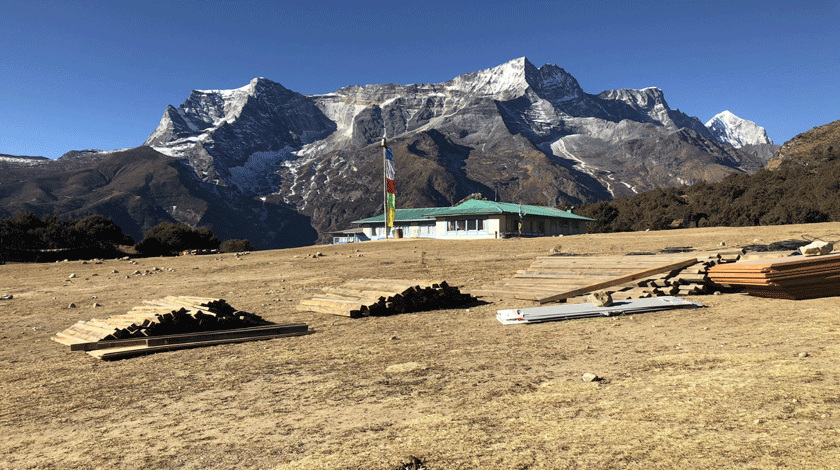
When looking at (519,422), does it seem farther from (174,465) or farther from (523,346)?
(523,346)

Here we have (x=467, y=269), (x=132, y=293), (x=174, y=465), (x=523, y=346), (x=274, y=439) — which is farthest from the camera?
(x=467, y=269)

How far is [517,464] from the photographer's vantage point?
4.01 metres

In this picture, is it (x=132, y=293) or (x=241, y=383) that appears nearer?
(x=241, y=383)

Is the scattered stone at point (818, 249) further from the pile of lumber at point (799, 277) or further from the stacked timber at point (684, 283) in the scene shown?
the stacked timber at point (684, 283)

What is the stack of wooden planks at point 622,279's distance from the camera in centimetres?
1275

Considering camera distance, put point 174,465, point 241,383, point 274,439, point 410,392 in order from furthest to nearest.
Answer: point 241,383 < point 410,392 < point 274,439 < point 174,465

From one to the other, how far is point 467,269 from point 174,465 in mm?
17147

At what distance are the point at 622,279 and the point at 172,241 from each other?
154 feet

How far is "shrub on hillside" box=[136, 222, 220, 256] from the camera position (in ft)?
155

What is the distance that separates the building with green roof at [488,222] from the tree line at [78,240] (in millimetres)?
20193

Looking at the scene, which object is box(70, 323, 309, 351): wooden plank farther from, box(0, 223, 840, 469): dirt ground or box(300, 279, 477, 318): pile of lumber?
box(300, 279, 477, 318): pile of lumber

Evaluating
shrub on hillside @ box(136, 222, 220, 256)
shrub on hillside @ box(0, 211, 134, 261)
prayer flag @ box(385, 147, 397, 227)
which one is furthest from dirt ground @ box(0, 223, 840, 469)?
shrub on hillside @ box(136, 222, 220, 256)

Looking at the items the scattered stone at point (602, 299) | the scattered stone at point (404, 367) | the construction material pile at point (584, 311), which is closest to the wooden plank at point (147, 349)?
the scattered stone at point (404, 367)

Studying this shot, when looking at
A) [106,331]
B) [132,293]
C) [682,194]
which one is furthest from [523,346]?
[682,194]
